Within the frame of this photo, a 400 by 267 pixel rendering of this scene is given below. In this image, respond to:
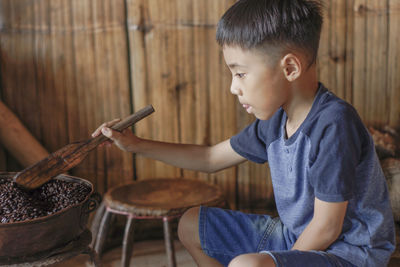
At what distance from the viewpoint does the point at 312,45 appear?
1.57 m

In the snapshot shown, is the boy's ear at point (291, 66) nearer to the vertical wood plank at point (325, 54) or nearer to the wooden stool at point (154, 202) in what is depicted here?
the wooden stool at point (154, 202)

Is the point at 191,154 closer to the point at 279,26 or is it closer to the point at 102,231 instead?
the point at 279,26

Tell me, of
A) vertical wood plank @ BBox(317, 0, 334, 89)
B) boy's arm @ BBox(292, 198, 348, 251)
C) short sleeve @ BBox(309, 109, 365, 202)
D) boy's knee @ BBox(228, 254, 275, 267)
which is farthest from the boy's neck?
vertical wood plank @ BBox(317, 0, 334, 89)

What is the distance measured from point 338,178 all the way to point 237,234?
1.58 feet

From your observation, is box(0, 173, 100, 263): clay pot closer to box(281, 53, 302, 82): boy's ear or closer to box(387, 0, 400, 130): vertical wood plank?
box(281, 53, 302, 82): boy's ear

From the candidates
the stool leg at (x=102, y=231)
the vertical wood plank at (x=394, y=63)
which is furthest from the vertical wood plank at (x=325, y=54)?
the stool leg at (x=102, y=231)

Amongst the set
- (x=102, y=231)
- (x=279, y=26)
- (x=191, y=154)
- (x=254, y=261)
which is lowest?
(x=102, y=231)

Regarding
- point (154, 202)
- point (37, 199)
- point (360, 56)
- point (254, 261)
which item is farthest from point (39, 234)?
point (360, 56)

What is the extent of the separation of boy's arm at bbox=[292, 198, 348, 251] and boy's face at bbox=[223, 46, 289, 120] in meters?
0.36

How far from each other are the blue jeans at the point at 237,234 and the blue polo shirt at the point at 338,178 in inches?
2.1

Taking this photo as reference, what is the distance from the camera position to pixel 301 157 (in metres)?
1.56

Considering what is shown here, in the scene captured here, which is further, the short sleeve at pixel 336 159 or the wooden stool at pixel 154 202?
the wooden stool at pixel 154 202

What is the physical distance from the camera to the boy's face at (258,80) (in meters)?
1.54

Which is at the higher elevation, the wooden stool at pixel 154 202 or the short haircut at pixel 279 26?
the short haircut at pixel 279 26
